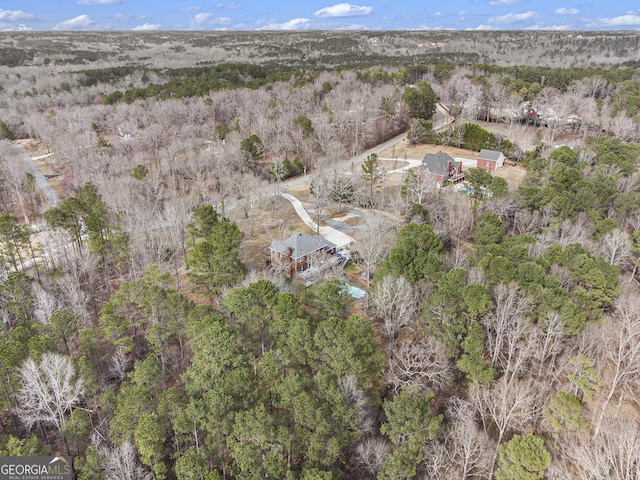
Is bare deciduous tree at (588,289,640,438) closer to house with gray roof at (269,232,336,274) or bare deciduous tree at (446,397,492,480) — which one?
bare deciduous tree at (446,397,492,480)

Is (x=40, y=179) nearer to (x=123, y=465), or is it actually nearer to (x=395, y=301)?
(x=123, y=465)

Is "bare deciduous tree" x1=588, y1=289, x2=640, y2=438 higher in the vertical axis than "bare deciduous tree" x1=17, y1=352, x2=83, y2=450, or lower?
lower

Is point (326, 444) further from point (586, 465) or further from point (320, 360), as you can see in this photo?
point (586, 465)

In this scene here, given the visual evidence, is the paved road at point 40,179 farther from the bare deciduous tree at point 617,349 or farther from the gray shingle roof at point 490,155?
the bare deciduous tree at point 617,349

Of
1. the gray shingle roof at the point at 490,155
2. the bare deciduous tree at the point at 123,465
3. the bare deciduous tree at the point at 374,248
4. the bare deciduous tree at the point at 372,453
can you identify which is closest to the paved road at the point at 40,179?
the bare deciduous tree at the point at 374,248

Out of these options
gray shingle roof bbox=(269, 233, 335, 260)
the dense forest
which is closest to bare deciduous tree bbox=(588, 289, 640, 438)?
the dense forest

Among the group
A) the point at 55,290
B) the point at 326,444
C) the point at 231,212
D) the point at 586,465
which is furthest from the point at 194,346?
the point at 231,212
